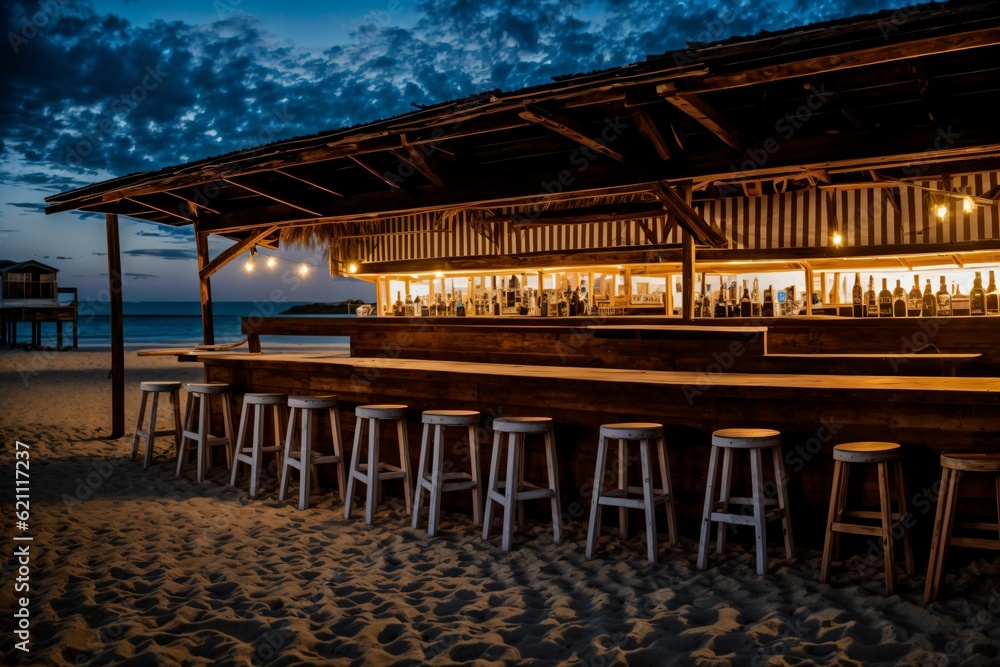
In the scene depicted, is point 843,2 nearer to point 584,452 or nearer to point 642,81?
point 642,81

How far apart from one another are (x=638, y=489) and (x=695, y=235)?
8.63 feet

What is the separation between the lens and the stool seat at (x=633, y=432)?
3645mm

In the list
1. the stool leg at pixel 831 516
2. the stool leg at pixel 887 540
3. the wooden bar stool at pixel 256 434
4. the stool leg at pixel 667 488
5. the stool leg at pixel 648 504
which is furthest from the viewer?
the wooden bar stool at pixel 256 434

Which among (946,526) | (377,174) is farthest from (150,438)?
(946,526)

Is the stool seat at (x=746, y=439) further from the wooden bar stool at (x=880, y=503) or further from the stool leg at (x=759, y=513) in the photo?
the wooden bar stool at (x=880, y=503)

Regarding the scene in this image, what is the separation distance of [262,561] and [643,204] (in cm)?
535

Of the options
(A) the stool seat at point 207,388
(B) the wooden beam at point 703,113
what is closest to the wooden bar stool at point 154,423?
(A) the stool seat at point 207,388

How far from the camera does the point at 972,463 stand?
2.82 metres

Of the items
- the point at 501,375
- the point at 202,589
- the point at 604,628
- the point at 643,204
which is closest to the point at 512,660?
the point at 604,628

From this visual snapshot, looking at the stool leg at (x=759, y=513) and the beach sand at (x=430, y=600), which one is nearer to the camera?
the beach sand at (x=430, y=600)

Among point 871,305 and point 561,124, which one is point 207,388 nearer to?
point 561,124

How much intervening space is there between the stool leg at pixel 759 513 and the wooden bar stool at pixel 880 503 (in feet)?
0.89

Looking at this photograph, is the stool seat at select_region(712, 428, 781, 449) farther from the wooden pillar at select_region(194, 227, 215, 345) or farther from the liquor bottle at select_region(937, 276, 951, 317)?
the wooden pillar at select_region(194, 227, 215, 345)

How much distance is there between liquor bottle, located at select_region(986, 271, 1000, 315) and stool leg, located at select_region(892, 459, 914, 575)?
308 centimetres
